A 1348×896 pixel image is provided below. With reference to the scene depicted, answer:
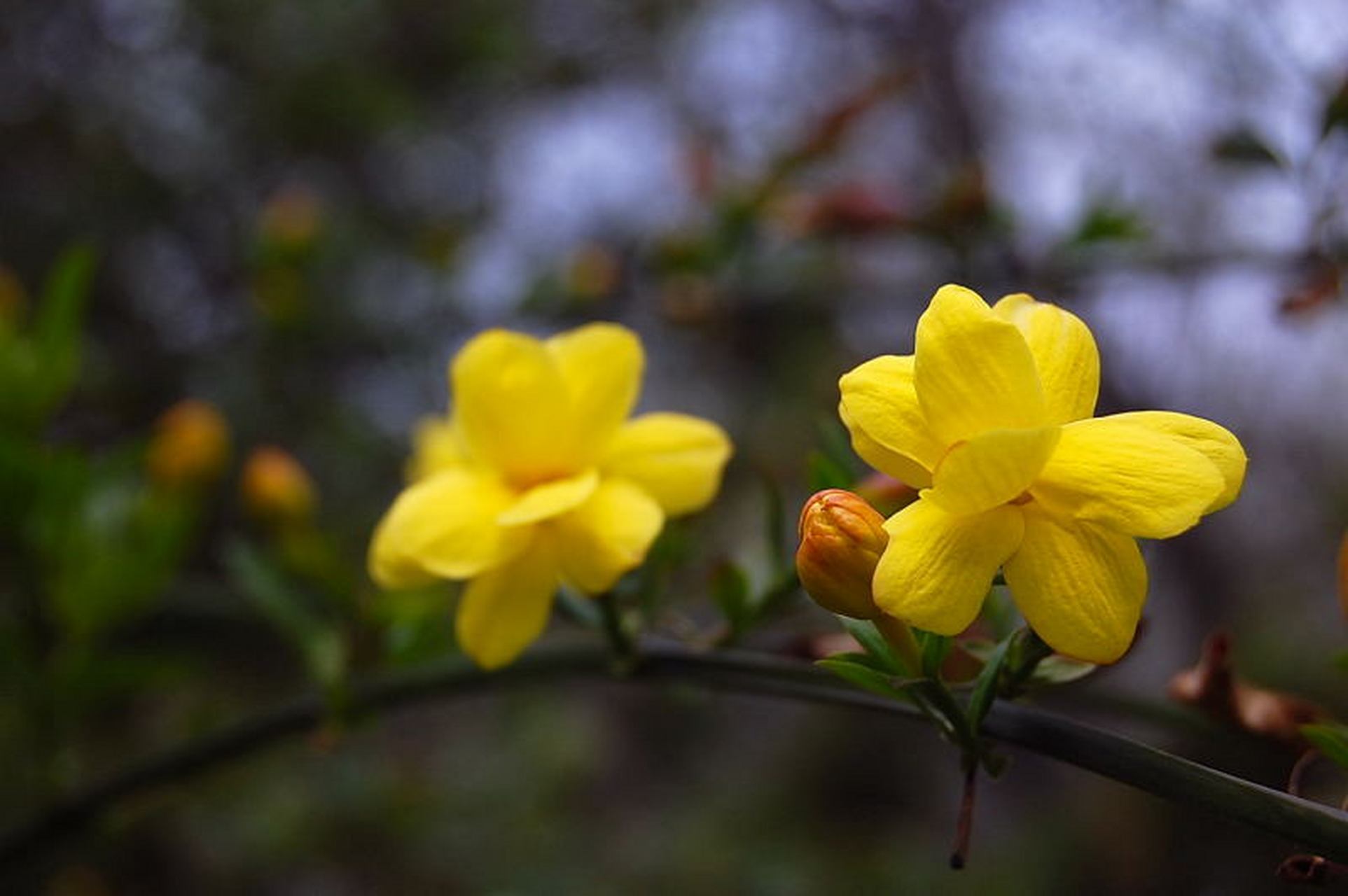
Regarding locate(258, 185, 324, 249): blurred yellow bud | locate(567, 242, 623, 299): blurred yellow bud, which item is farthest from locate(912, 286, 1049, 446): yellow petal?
locate(258, 185, 324, 249): blurred yellow bud

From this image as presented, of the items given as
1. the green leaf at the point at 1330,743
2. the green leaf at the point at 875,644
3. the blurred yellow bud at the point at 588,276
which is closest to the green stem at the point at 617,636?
the green leaf at the point at 875,644

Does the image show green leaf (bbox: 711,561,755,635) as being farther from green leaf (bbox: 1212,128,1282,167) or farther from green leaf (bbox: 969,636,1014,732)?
green leaf (bbox: 1212,128,1282,167)

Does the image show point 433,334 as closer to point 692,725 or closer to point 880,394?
point 880,394

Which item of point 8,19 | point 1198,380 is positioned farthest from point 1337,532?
Answer: point 8,19

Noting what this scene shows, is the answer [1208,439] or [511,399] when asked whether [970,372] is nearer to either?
[1208,439]

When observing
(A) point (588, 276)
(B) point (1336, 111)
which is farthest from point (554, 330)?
(B) point (1336, 111)
